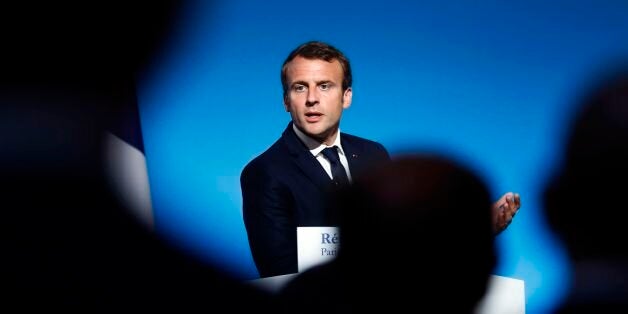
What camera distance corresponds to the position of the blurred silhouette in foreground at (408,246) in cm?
154

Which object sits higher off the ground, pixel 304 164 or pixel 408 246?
pixel 304 164

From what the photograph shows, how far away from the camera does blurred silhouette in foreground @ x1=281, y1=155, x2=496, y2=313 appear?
1536mm

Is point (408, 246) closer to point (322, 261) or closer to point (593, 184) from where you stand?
point (322, 261)

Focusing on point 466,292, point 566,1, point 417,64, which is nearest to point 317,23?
point 417,64

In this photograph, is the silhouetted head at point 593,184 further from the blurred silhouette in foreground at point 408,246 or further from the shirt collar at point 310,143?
the shirt collar at point 310,143

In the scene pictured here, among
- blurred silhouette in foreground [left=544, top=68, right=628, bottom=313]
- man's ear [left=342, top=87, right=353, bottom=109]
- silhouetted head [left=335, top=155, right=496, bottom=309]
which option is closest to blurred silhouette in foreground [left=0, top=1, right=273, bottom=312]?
silhouetted head [left=335, top=155, right=496, bottom=309]

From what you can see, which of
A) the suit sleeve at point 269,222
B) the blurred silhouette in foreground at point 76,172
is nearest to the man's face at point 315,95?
the suit sleeve at point 269,222

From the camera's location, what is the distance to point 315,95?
61.0 inches

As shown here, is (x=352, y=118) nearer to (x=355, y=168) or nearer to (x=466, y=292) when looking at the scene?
(x=355, y=168)

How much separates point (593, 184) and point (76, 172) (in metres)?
1.46

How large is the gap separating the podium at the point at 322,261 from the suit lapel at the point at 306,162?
0.13 meters

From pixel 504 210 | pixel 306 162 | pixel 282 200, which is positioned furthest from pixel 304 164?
pixel 504 210

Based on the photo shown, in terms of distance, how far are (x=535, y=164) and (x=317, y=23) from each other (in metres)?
0.75

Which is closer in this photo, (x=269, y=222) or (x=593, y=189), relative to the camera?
(x=269, y=222)
